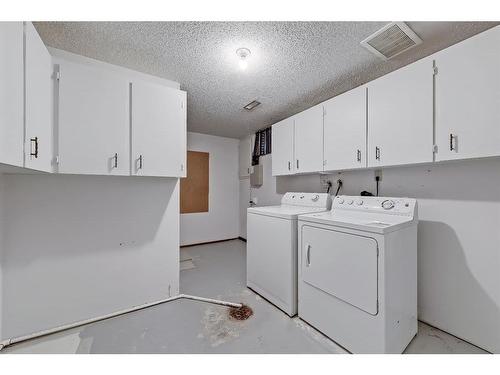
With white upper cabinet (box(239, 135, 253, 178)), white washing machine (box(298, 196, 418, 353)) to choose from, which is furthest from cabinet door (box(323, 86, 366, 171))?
white upper cabinet (box(239, 135, 253, 178))

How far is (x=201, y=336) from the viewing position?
1686mm

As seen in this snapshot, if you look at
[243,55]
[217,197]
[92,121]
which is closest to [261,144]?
[217,197]

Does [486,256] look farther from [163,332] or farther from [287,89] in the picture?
[163,332]

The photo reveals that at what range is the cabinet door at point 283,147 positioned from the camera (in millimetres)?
2746

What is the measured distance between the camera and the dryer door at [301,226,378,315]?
142cm

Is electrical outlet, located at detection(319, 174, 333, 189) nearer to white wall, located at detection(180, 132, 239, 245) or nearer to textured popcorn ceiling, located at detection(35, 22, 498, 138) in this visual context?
textured popcorn ceiling, located at detection(35, 22, 498, 138)

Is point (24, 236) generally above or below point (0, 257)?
above

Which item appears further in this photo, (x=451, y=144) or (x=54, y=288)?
(x=54, y=288)

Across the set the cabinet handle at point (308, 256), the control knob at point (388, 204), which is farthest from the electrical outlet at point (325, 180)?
the cabinet handle at point (308, 256)

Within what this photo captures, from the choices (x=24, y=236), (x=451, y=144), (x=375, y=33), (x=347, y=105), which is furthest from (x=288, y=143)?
(x=24, y=236)

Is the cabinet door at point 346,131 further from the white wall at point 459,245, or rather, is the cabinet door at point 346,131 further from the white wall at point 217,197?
the white wall at point 217,197

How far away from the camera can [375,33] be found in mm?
1485

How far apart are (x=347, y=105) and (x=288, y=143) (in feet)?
2.90

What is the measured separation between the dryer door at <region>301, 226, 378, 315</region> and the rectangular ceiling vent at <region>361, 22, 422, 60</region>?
4.72 ft
